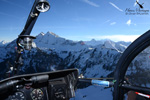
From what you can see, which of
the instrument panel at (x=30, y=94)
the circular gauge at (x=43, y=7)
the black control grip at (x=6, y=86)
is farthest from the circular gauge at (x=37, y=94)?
the circular gauge at (x=43, y=7)

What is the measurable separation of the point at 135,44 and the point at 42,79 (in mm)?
1855

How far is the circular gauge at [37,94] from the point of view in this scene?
2.73 meters

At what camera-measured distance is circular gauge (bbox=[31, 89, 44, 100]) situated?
2734mm

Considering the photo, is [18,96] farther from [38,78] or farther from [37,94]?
[38,78]

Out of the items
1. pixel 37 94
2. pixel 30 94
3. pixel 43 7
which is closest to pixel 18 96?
pixel 30 94

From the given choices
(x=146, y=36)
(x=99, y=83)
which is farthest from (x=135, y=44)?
(x=99, y=83)

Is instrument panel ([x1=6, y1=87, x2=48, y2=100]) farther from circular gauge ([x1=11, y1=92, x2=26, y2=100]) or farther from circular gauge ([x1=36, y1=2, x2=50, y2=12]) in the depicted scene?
circular gauge ([x1=36, y1=2, x2=50, y2=12])

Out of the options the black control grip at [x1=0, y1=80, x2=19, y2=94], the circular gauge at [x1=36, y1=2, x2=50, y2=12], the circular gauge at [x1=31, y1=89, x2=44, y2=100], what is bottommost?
the circular gauge at [x1=31, y1=89, x2=44, y2=100]

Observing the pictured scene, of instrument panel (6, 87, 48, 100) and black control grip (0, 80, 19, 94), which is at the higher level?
black control grip (0, 80, 19, 94)

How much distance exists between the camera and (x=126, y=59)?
1.99 meters

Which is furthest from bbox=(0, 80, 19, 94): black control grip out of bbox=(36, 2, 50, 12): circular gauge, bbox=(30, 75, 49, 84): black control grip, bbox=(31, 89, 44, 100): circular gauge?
bbox=(36, 2, 50, 12): circular gauge

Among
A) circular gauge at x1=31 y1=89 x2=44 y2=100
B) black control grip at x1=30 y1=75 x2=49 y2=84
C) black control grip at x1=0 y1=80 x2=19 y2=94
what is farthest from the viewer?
circular gauge at x1=31 y1=89 x2=44 y2=100

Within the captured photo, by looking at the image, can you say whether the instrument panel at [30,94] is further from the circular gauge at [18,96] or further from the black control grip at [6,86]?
the black control grip at [6,86]

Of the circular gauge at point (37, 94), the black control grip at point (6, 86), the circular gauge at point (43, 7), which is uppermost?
the circular gauge at point (43, 7)
